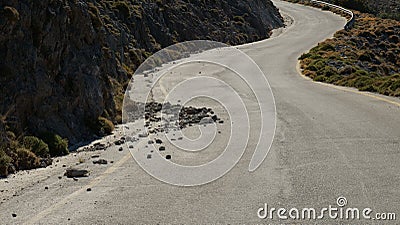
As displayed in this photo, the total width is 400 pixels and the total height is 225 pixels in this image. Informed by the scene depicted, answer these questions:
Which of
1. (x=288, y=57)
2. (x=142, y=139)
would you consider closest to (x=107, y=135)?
(x=142, y=139)

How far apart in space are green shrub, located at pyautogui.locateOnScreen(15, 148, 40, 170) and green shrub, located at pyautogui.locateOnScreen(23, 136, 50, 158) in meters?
0.33

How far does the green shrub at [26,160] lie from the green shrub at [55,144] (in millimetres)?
815

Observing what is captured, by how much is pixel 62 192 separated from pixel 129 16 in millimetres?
23663

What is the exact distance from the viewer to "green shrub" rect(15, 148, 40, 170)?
1086cm

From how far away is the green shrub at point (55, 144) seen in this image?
39.4ft

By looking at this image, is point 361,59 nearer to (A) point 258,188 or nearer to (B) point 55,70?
(B) point 55,70

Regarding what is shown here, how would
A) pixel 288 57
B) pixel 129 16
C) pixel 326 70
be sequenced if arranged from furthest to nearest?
pixel 288 57
pixel 326 70
pixel 129 16

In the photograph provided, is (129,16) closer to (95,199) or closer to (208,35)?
(208,35)

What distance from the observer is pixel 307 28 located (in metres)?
66.2

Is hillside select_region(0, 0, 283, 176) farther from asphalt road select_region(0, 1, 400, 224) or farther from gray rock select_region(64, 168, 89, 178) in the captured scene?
asphalt road select_region(0, 1, 400, 224)

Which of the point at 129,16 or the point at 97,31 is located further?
the point at 129,16

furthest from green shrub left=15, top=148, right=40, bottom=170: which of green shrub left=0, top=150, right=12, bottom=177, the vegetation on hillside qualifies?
the vegetation on hillside

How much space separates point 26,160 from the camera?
11.0m

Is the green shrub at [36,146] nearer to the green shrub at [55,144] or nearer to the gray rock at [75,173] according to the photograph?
the green shrub at [55,144]
